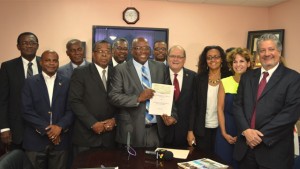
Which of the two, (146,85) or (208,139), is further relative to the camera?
(208,139)

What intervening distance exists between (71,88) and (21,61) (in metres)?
0.80

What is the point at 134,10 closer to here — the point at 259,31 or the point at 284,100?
the point at 259,31

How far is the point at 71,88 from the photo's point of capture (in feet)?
8.72

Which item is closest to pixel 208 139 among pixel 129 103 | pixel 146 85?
pixel 146 85

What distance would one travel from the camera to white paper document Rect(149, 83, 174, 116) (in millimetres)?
2418

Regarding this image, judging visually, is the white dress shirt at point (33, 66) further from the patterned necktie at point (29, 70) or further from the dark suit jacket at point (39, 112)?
the dark suit jacket at point (39, 112)

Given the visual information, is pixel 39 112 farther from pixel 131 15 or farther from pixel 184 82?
pixel 131 15

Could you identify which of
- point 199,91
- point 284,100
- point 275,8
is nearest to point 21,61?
point 199,91

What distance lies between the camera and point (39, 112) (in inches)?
105

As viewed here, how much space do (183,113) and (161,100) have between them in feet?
1.71

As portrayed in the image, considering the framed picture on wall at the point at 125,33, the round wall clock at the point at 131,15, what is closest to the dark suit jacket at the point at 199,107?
the framed picture on wall at the point at 125,33

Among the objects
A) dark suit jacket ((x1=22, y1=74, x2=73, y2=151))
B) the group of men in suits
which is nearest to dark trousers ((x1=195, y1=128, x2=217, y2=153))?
the group of men in suits

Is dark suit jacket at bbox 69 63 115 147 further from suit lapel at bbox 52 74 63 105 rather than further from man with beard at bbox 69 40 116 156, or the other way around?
suit lapel at bbox 52 74 63 105

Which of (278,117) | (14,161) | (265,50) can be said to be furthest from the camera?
(265,50)
